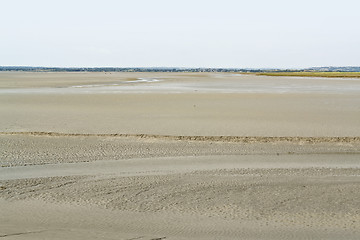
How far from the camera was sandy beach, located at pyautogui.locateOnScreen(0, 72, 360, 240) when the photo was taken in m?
7.38

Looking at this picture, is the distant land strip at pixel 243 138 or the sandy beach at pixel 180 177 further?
the distant land strip at pixel 243 138

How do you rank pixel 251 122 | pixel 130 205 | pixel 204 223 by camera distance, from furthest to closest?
pixel 251 122 → pixel 130 205 → pixel 204 223

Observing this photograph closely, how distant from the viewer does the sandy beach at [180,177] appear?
7.38m

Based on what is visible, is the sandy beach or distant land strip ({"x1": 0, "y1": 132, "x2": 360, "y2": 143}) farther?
distant land strip ({"x1": 0, "y1": 132, "x2": 360, "y2": 143})

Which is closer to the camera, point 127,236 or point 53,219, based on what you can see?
point 127,236

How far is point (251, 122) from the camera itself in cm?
1941

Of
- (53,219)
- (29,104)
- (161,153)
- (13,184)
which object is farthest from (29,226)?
(29,104)

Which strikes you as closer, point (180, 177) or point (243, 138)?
point (180, 177)

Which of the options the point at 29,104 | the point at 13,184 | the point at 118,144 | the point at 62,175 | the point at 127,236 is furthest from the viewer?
the point at 29,104

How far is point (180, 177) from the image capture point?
1050 centimetres

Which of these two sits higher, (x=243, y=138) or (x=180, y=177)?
(x=243, y=138)

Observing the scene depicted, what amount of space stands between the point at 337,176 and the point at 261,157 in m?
2.60

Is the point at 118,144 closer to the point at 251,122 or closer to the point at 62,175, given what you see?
the point at 62,175

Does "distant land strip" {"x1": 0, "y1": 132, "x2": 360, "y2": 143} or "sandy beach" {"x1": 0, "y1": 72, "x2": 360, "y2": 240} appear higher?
"distant land strip" {"x1": 0, "y1": 132, "x2": 360, "y2": 143}
